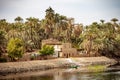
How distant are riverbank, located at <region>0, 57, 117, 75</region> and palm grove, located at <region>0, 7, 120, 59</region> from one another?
4.38 meters

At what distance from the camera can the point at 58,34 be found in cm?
14525

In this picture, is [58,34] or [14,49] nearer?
[14,49]

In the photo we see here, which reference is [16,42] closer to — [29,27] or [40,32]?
[29,27]

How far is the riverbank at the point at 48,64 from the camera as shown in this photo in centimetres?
8181

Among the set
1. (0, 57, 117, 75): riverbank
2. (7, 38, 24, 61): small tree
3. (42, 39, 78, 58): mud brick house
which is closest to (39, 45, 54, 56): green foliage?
(0, 57, 117, 75): riverbank

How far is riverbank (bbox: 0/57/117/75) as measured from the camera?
3221 inches

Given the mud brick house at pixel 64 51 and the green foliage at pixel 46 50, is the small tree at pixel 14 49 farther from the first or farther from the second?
the mud brick house at pixel 64 51

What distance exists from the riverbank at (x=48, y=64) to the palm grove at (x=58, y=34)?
4377 mm

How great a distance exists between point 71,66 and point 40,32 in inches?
1739

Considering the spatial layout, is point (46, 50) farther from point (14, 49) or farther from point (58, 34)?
point (58, 34)

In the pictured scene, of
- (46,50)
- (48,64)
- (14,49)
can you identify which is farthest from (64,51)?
(14,49)

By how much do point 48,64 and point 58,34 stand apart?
2011 inches

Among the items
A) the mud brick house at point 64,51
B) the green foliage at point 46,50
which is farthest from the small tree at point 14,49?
the mud brick house at point 64,51

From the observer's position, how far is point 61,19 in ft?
491
